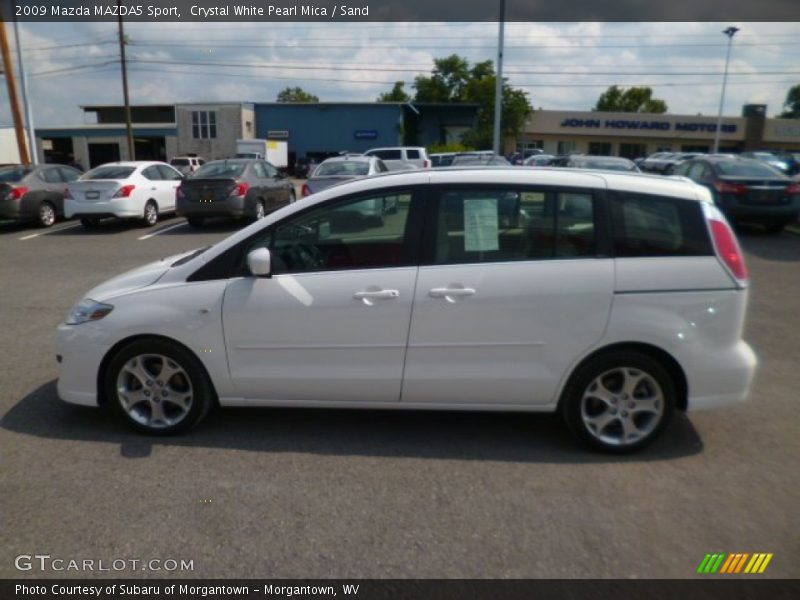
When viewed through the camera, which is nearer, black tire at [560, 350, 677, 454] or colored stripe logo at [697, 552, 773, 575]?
colored stripe logo at [697, 552, 773, 575]

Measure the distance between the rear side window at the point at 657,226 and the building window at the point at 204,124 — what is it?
180ft

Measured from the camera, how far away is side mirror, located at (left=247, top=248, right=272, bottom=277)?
377cm

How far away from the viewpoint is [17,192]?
48.5 ft

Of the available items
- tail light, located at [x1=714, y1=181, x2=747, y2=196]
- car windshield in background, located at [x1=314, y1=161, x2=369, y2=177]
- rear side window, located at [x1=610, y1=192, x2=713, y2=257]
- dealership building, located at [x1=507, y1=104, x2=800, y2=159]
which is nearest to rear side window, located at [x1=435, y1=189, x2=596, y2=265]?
rear side window, located at [x1=610, y1=192, x2=713, y2=257]

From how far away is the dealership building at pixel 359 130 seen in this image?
5294cm

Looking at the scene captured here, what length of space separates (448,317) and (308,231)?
1.09m

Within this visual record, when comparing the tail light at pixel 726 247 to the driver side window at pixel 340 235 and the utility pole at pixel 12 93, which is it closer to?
the driver side window at pixel 340 235

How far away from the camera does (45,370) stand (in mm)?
5352

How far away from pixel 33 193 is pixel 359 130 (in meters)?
39.7

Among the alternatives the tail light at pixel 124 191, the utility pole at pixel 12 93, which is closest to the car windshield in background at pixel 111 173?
the tail light at pixel 124 191

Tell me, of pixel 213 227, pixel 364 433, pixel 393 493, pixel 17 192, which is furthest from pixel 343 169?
pixel 393 493

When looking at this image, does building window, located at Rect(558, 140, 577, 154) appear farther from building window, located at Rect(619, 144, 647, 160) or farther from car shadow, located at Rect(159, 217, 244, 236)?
car shadow, located at Rect(159, 217, 244, 236)

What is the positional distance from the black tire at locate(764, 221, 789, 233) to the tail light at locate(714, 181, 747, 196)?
1146 mm

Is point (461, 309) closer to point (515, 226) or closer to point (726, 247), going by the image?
point (515, 226)
